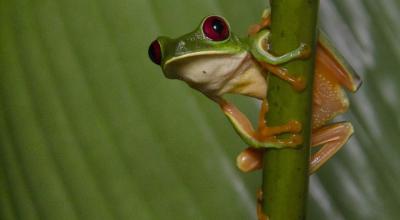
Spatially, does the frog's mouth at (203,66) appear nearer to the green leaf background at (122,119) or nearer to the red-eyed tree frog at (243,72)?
the red-eyed tree frog at (243,72)

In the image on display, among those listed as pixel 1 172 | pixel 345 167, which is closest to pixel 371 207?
pixel 345 167

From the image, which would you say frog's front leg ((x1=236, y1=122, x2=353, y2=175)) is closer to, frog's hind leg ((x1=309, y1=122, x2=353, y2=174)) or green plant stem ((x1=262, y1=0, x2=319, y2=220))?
frog's hind leg ((x1=309, y1=122, x2=353, y2=174))

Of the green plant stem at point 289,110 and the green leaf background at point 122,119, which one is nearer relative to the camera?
the green plant stem at point 289,110

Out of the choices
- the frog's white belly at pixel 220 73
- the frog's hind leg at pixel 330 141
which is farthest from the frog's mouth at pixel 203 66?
the frog's hind leg at pixel 330 141

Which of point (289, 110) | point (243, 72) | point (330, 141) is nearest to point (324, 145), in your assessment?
point (330, 141)

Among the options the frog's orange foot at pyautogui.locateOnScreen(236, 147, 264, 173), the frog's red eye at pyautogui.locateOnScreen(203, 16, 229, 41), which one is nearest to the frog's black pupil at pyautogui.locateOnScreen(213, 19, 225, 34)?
the frog's red eye at pyautogui.locateOnScreen(203, 16, 229, 41)

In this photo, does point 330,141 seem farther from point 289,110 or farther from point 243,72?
point 289,110

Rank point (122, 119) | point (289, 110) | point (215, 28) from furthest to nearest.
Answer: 1. point (122, 119)
2. point (215, 28)
3. point (289, 110)
